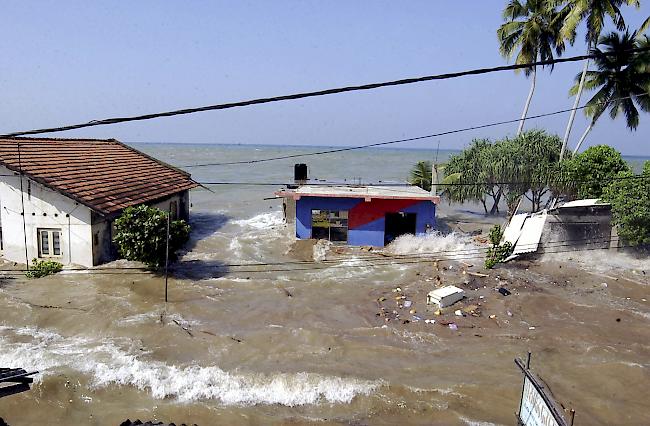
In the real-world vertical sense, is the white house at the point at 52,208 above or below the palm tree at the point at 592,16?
below

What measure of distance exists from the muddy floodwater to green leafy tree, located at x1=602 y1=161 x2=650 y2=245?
1.48m

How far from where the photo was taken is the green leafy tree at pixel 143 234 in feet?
53.9

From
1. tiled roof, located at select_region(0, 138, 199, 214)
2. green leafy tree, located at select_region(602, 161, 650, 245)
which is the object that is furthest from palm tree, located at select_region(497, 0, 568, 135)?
tiled roof, located at select_region(0, 138, 199, 214)

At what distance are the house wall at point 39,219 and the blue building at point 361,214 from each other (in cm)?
906

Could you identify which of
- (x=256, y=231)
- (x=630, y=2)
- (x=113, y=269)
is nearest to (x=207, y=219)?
(x=256, y=231)

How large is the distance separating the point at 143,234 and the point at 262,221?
16.2 metres

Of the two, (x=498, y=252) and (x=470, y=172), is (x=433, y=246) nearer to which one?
(x=498, y=252)

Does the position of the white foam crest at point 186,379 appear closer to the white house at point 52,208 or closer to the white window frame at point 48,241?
the white house at point 52,208

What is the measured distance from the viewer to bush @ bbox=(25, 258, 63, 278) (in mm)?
17344

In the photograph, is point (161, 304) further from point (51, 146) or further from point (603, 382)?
point (603, 382)

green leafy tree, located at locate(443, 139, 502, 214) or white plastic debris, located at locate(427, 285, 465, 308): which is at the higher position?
green leafy tree, located at locate(443, 139, 502, 214)

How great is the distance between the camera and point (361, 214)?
75.5 feet

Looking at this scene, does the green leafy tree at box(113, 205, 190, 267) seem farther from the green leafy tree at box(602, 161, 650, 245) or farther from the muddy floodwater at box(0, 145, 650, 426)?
the green leafy tree at box(602, 161, 650, 245)

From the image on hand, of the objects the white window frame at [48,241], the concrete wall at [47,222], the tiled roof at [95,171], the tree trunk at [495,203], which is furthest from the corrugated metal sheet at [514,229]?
the white window frame at [48,241]
